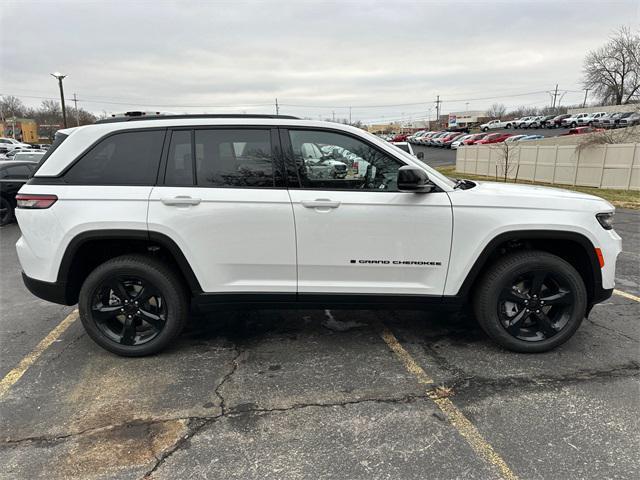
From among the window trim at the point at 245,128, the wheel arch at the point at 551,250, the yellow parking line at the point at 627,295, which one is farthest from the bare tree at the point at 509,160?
the window trim at the point at 245,128

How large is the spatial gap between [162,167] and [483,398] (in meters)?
2.86

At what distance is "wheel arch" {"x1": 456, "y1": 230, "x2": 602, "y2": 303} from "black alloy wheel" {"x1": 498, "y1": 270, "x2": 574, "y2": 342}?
0.23 meters

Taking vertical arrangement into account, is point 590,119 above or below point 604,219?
above

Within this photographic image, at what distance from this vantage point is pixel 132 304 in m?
3.57

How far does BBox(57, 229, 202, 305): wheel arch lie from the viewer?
3.37 metres

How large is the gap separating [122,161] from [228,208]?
922 mm

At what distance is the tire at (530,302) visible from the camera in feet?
11.4

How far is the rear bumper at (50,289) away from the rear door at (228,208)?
914mm

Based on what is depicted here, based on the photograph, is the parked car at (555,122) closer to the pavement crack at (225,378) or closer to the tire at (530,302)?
the tire at (530,302)

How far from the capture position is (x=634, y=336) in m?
3.98

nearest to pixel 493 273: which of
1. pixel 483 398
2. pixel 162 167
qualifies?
pixel 483 398

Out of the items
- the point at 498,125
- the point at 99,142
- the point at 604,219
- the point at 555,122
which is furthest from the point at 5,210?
the point at 498,125

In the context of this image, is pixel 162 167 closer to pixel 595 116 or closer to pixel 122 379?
pixel 122 379

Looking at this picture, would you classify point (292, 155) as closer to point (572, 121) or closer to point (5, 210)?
point (5, 210)
